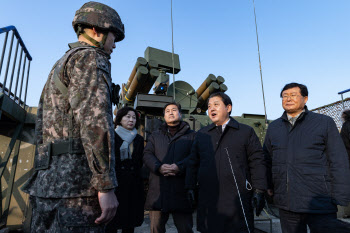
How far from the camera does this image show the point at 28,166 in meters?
4.80

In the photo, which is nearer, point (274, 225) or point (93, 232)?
point (93, 232)

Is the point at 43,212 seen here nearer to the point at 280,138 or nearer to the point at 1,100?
the point at 280,138

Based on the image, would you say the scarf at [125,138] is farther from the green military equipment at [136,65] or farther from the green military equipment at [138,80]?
the green military equipment at [136,65]

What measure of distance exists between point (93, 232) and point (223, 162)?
57.3 inches

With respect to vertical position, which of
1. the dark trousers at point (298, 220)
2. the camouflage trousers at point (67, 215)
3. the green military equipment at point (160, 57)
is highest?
the green military equipment at point (160, 57)

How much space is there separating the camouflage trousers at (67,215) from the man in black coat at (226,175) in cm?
128

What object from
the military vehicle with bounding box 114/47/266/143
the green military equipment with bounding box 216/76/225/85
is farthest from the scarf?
the green military equipment with bounding box 216/76/225/85

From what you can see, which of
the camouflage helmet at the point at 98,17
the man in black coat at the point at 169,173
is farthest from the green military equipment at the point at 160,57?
the camouflage helmet at the point at 98,17

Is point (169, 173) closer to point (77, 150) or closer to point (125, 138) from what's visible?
point (125, 138)

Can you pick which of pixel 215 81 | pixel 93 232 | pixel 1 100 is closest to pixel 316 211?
pixel 93 232

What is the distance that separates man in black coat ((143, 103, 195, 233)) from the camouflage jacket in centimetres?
151

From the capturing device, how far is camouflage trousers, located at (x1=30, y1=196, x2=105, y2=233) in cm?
122

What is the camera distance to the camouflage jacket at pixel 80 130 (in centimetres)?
124

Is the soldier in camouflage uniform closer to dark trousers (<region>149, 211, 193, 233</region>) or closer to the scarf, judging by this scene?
the scarf
